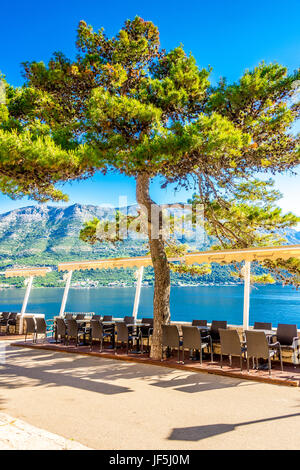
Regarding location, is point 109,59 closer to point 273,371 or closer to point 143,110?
point 143,110

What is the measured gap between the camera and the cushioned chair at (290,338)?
22.1 feet

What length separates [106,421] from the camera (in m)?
3.89

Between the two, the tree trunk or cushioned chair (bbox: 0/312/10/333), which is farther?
cushioned chair (bbox: 0/312/10/333)

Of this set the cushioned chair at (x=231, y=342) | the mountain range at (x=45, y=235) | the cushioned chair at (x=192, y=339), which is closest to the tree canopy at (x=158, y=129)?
the cushioned chair at (x=192, y=339)

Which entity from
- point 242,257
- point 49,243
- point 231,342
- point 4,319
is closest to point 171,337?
point 231,342

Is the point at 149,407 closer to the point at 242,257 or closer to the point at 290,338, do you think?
the point at 290,338

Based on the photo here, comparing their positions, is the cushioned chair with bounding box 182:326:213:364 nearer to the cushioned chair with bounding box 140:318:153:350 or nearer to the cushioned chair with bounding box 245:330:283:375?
the cushioned chair with bounding box 245:330:283:375

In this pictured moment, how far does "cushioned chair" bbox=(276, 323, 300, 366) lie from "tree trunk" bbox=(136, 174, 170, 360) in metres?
2.42

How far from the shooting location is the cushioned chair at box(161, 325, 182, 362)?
714 centimetres

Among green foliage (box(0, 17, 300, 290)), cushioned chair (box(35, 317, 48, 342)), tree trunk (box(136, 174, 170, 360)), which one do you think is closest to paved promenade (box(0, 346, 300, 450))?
tree trunk (box(136, 174, 170, 360))

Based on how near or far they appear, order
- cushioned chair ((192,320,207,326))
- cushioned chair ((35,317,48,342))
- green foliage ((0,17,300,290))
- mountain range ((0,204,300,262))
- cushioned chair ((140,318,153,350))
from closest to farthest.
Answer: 1. green foliage ((0,17,300,290))
2. cushioned chair ((140,318,153,350))
3. cushioned chair ((192,320,207,326))
4. cushioned chair ((35,317,48,342))
5. mountain range ((0,204,300,262))

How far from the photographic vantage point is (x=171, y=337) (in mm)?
7254

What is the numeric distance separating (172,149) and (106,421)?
4401 mm
